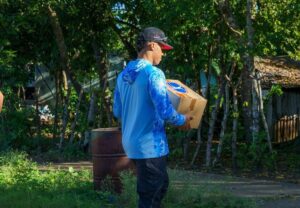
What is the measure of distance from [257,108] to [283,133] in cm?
872

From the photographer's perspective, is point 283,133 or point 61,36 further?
point 283,133

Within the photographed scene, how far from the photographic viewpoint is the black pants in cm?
532

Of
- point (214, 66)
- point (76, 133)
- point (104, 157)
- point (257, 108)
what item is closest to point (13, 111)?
point (76, 133)

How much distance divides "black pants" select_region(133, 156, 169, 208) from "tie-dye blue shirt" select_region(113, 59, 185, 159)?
0.06 metres

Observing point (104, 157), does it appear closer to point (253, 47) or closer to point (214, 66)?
point (253, 47)

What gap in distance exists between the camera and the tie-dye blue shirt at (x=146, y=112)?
5.24 m

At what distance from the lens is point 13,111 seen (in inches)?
623

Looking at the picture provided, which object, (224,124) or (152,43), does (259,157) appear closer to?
(224,124)

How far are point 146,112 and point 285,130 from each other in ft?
50.5

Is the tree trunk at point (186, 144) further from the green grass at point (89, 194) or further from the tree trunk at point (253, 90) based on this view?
the green grass at point (89, 194)

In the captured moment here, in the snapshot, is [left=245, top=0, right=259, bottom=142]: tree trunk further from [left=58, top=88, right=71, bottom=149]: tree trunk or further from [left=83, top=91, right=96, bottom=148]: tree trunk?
[left=58, top=88, right=71, bottom=149]: tree trunk

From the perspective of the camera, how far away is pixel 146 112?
5.30 meters

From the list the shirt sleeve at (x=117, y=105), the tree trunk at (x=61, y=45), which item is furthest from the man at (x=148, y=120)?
the tree trunk at (x=61, y=45)

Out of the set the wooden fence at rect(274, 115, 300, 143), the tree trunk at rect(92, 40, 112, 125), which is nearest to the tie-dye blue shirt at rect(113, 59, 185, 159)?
the tree trunk at rect(92, 40, 112, 125)
